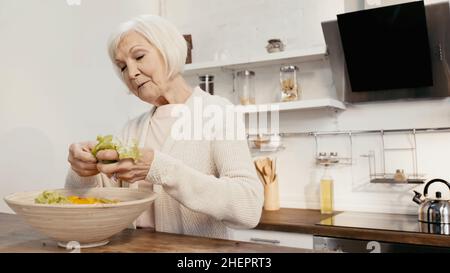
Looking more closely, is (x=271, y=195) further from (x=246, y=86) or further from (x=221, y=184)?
(x=221, y=184)

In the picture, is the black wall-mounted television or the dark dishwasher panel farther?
the black wall-mounted television

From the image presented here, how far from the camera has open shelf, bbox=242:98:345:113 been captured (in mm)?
2271

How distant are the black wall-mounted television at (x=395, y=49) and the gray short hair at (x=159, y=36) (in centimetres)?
121

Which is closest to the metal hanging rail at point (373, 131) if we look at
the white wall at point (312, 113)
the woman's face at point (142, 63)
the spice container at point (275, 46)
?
the white wall at point (312, 113)

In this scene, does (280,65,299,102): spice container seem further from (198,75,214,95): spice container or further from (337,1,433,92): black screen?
(198,75,214,95): spice container

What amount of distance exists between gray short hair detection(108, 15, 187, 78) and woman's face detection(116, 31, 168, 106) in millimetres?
14

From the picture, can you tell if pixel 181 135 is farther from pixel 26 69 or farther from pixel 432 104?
pixel 432 104

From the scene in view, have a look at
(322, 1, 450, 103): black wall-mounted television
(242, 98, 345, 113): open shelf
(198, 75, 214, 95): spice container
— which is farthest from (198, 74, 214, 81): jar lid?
(322, 1, 450, 103): black wall-mounted television

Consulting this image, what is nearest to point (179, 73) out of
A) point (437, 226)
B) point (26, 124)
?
point (26, 124)

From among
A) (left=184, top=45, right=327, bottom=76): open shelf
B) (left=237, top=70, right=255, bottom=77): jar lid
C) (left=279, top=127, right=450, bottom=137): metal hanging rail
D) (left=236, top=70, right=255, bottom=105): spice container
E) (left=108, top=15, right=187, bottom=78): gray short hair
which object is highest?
(left=184, top=45, right=327, bottom=76): open shelf

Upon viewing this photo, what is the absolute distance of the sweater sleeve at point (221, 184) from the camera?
1019mm

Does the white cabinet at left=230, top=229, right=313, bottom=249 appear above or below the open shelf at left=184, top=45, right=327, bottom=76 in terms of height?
below

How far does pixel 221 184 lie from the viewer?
1101mm

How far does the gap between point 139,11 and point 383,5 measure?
5.77ft
